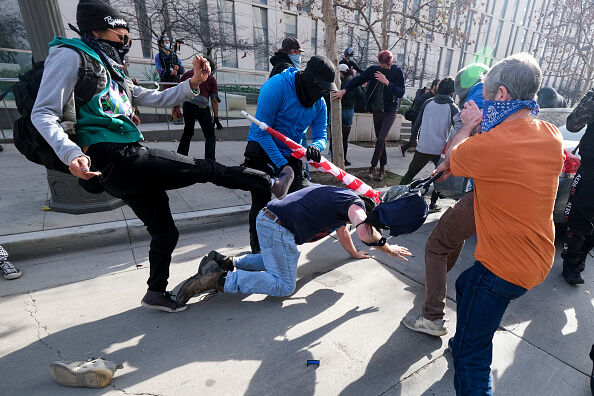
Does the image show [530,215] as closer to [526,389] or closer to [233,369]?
[526,389]

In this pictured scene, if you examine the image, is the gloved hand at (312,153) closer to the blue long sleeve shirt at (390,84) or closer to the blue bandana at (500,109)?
the blue bandana at (500,109)

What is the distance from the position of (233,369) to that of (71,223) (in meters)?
2.72

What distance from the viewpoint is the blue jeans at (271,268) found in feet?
8.19

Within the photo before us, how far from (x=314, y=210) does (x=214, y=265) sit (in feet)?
3.19

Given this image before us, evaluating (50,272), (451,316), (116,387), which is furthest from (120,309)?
(451,316)

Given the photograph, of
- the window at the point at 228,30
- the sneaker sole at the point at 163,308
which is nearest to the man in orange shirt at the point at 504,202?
the sneaker sole at the point at 163,308

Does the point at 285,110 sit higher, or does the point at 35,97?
the point at 35,97

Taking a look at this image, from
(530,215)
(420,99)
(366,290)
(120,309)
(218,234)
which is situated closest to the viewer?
(530,215)

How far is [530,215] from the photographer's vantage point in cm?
153

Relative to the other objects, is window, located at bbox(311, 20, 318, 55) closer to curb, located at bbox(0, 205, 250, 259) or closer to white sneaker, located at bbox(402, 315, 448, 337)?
curb, located at bbox(0, 205, 250, 259)

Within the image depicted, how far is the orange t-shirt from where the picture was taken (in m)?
1.49

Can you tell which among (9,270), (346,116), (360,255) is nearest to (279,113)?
(360,255)

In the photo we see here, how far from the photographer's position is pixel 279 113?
3049mm

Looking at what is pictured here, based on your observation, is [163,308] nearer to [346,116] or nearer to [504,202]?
[504,202]
